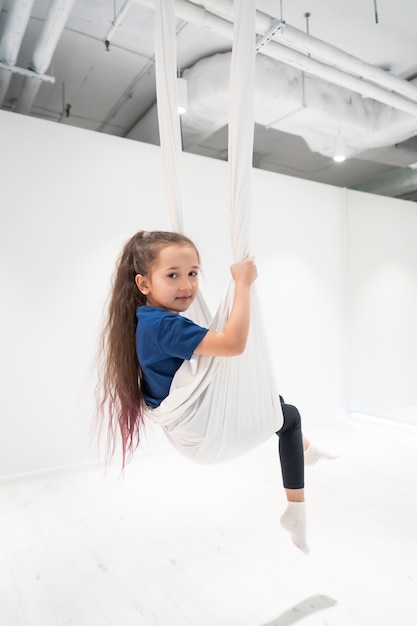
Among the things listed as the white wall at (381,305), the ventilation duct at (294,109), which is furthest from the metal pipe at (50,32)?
the white wall at (381,305)

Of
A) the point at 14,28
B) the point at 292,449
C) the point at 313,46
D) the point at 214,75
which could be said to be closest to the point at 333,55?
the point at 313,46

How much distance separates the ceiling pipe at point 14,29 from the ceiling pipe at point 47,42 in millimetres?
98

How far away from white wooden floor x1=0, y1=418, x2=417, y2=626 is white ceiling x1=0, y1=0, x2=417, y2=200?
250 centimetres

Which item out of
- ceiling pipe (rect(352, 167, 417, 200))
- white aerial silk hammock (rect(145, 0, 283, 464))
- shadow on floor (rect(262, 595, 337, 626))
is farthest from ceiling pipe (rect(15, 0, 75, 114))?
ceiling pipe (rect(352, 167, 417, 200))

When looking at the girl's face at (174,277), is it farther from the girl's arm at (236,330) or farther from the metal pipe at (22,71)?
the metal pipe at (22,71)

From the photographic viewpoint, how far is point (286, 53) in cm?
255

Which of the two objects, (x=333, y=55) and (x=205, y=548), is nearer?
(x=205, y=548)

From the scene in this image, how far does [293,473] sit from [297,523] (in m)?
0.15

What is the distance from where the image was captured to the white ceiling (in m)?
2.71

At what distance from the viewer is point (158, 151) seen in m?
3.28

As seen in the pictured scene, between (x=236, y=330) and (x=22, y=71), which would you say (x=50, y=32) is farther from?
(x=236, y=330)

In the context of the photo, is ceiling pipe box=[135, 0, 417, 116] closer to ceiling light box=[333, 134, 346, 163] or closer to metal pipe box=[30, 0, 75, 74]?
metal pipe box=[30, 0, 75, 74]

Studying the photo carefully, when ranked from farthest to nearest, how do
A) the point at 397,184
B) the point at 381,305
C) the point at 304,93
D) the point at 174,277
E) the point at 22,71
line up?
1. the point at 381,305
2. the point at 397,184
3. the point at 304,93
4. the point at 22,71
5. the point at 174,277

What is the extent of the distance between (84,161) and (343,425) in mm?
3084
